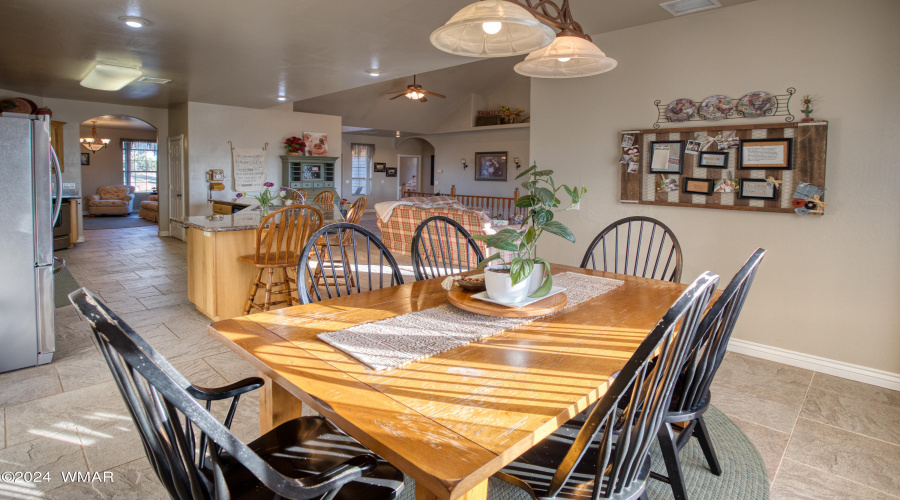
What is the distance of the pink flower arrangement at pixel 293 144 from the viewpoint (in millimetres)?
9078

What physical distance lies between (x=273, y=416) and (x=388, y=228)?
21.0 ft

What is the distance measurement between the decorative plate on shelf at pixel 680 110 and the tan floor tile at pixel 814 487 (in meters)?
2.33

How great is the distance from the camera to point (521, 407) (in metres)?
1.09

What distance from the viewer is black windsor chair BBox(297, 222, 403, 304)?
1998mm

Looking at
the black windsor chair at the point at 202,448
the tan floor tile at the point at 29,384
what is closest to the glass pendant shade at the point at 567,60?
the black windsor chair at the point at 202,448

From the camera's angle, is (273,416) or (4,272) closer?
(273,416)

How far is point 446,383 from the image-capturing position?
1.21m

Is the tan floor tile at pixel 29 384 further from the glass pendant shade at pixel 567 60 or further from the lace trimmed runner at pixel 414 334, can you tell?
the glass pendant shade at pixel 567 60

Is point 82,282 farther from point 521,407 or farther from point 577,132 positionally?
point 521,407

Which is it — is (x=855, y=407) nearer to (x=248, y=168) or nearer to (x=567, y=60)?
(x=567, y=60)

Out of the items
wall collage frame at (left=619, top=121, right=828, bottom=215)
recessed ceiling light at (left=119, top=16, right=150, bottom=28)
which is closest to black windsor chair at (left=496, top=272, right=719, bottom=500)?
wall collage frame at (left=619, top=121, right=828, bottom=215)

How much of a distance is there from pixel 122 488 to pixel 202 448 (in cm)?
119

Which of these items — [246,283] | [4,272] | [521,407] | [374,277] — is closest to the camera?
[521,407]

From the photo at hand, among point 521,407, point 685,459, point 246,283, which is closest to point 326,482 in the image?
point 521,407
